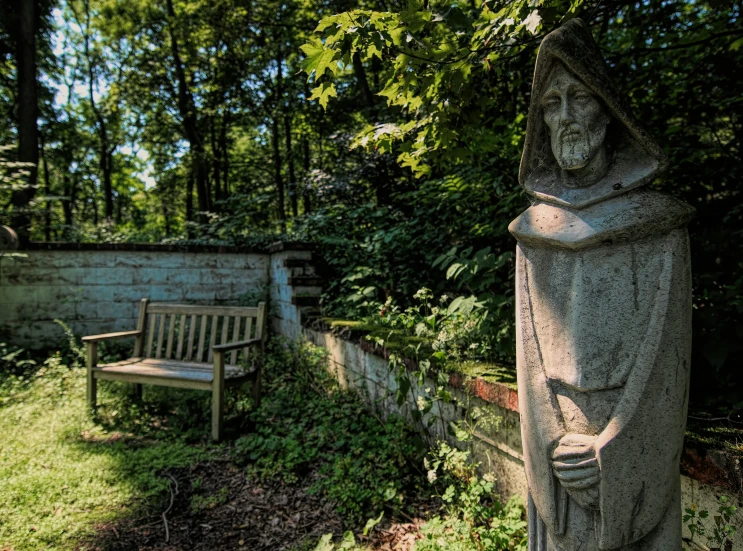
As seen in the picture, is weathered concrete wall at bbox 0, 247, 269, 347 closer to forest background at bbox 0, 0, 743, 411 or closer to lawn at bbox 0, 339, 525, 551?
forest background at bbox 0, 0, 743, 411

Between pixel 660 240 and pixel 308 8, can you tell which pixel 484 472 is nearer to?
pixel 660 240

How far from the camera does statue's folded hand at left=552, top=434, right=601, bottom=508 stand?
1.18 meters

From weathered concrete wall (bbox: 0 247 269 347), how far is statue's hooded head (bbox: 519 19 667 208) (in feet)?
19.9

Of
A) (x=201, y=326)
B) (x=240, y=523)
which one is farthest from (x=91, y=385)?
(x=240, y=523)

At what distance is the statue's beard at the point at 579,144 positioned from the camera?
125cm

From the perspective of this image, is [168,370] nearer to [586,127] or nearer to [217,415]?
[217,415]

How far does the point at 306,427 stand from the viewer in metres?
3.92

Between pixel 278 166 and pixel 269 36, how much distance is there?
10.0 feet

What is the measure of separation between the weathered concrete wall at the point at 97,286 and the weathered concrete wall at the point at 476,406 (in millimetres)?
2708

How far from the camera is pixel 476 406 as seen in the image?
103 inches

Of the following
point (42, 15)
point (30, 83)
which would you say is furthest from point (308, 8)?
point (42, 15)

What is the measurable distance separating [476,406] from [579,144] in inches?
69.0

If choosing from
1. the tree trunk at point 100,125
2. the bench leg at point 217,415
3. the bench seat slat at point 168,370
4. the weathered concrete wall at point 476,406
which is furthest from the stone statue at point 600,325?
the tree trunk at point 100,125

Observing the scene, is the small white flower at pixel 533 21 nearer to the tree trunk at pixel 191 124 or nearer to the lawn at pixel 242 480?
the lawn at pixel 242 480
